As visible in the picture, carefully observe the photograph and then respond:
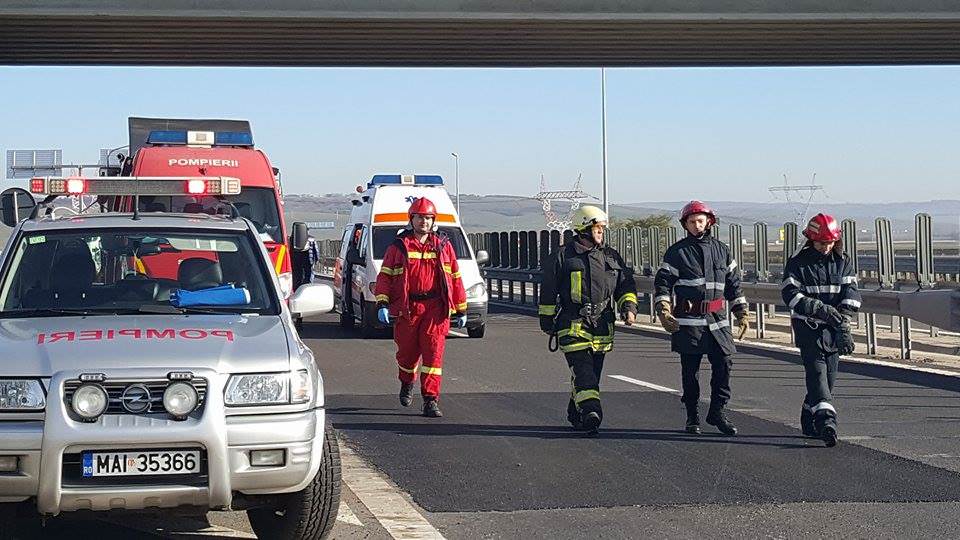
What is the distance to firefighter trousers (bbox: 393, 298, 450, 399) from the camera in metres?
11.6

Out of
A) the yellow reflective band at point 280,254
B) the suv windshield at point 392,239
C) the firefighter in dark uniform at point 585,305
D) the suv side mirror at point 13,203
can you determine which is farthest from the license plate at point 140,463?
the suv windshield at point 392,239

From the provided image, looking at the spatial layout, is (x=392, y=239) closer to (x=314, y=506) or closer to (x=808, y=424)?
(x=808, y=424)

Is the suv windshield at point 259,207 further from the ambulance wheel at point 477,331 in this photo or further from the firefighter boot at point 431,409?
the firefighter boot at point 431,409

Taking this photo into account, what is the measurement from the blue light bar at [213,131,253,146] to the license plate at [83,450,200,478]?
1291 centimetres

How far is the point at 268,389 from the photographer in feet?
20.1

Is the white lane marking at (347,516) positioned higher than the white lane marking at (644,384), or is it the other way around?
the white lane marking at (644,384)

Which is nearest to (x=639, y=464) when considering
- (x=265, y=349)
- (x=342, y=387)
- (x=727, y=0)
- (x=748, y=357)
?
(x=265, y=349)

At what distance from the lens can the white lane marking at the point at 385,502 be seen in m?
7.08

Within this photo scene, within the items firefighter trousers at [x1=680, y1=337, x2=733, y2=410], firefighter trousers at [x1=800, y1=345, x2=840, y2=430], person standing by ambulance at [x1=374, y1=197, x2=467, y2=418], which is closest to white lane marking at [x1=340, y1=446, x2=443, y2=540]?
person standing by ambulance at [x1=374, y1=197, x2=467, y2=418]

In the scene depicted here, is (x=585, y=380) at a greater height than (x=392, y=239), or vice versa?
(x=392, y=239)

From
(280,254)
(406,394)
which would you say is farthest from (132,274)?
(280,254)

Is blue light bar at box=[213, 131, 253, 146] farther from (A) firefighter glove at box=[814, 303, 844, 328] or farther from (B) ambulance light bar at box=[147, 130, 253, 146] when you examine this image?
(A) firefighter glove at box=[814, 303, 844, 328]

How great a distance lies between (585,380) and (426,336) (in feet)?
5.94

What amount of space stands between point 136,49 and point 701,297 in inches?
644
